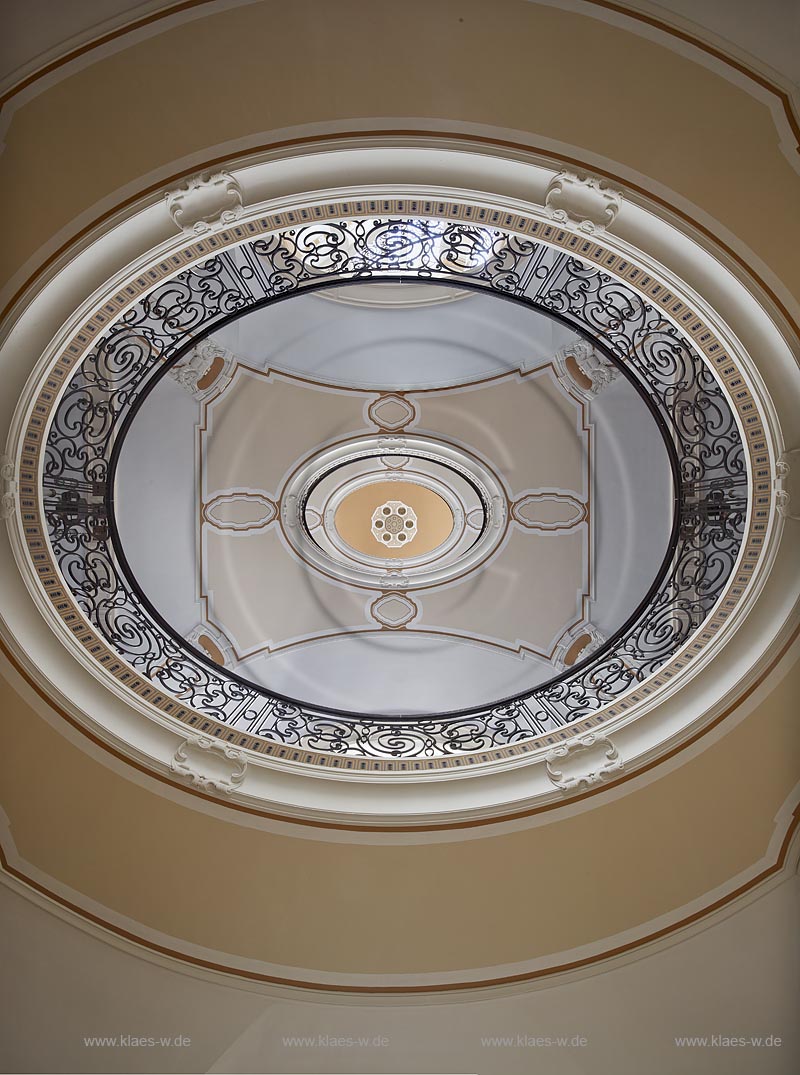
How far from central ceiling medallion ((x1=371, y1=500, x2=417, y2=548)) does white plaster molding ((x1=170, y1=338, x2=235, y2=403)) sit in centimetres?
264

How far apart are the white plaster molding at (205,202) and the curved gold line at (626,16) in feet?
2.77

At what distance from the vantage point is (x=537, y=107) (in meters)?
5.10

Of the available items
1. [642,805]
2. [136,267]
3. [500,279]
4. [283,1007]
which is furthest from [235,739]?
[500,279]

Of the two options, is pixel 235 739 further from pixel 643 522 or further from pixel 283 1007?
pixel 643 522

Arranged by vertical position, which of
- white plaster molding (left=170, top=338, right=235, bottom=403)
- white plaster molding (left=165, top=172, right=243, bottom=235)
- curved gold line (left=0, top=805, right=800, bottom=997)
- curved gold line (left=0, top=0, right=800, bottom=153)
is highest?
white plaster molding (left=170, top=338, right=235, bottom=403)

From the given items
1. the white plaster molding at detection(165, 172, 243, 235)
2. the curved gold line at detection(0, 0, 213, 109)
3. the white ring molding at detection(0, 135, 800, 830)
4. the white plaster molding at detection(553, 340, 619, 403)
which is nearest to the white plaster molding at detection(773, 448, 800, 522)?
the white ring molding at detection(0, 135, 800, 830)

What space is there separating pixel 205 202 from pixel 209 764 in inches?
153

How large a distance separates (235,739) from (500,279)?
4049 mm

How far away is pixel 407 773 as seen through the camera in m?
6.34

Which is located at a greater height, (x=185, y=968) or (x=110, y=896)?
(x=110, y=896)

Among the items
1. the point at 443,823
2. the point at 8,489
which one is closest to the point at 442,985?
the point at 443,823

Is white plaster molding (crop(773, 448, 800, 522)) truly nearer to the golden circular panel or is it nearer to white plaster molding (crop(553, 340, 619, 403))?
white plaster molding (crop(553, 340, 619, 403))

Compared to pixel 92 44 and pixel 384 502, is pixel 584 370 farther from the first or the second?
pixel 92 44

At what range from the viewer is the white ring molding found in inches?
211
